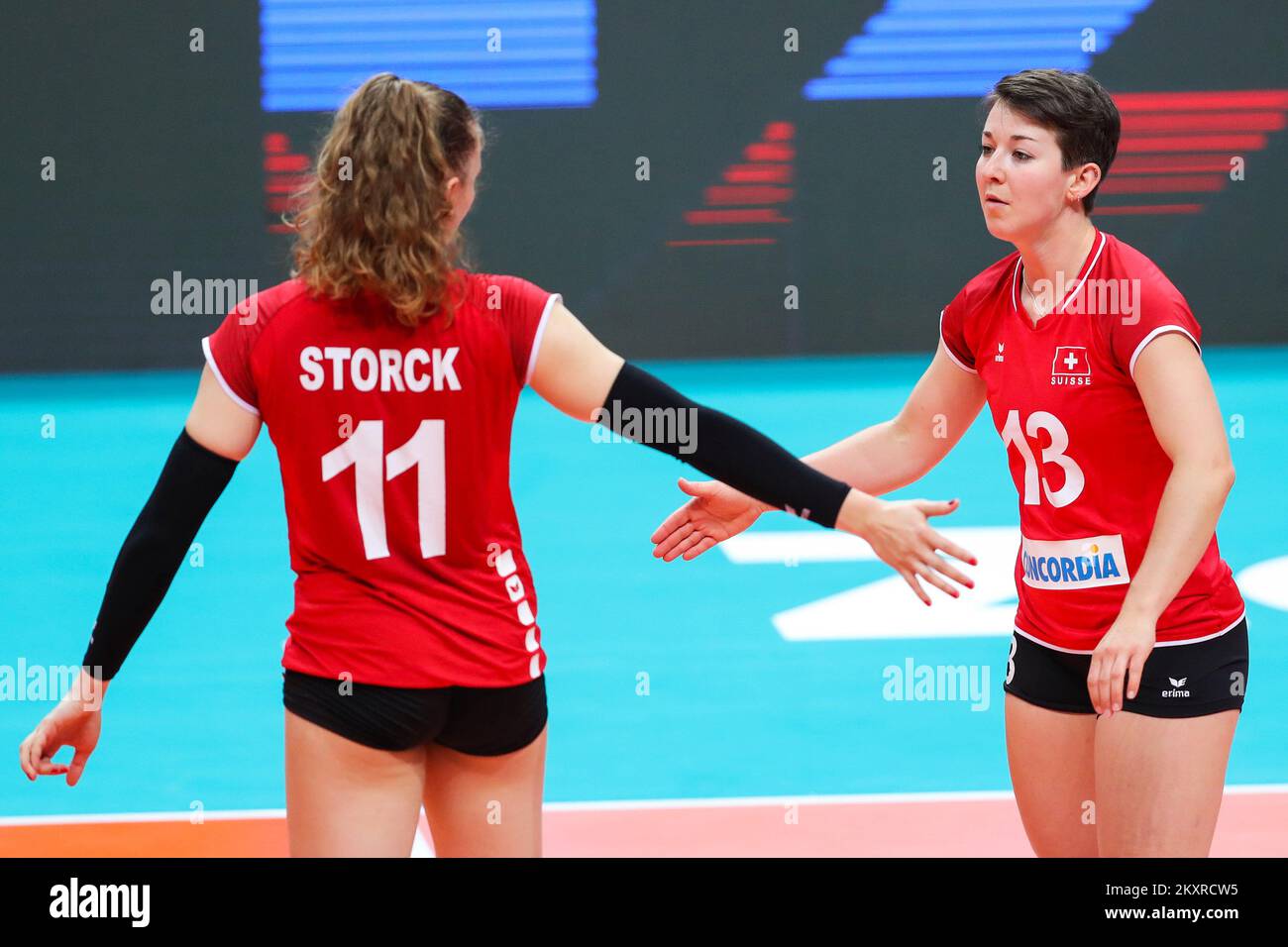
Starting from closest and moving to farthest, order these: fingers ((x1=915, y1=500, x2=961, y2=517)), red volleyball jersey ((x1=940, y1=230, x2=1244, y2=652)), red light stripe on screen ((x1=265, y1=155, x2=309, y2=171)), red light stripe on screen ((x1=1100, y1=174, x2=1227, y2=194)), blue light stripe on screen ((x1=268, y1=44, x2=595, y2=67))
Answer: fingers ((x1=915, y1=500, x2=961, y2=517)), red volleyball jersey ((x1=940, y1=230, x2=1244, y2=652)), blue light stripe on screen ((x1=268, y1=44, x2=595, y2=67)), red light stripe on screen ((x1=265, y1=155, x2=309, y2=171)), red light stripe on screen ((x1=1100, y1=174, x2=1227, y2=194))

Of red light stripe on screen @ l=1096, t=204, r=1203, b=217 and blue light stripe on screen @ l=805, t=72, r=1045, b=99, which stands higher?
blue light stripe on screen @ l=805, t=72, r=1045, b=99

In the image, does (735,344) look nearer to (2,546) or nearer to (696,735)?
(2,546)

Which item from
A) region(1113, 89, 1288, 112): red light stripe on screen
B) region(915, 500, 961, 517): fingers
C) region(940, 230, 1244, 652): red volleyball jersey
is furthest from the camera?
region(1113, 89, 1288, 112): red light stripe on screen

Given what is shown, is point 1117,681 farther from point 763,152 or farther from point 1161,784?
point 763,152

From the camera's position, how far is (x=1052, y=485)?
3197mm

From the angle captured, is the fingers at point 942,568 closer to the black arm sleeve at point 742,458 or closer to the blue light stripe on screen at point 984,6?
the black arm sleeve at point 742,458

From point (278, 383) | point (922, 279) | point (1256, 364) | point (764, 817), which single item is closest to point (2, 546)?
point (764, 817)

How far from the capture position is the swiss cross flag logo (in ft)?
10.2

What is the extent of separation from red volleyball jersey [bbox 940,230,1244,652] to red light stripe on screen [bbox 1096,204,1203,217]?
11.7 meters

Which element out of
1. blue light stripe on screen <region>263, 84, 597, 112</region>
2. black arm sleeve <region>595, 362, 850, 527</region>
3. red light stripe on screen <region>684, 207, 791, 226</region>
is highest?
blue light stripe on screen <region>263, 84, 597, 112</region>

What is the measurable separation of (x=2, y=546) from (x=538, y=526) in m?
2.96

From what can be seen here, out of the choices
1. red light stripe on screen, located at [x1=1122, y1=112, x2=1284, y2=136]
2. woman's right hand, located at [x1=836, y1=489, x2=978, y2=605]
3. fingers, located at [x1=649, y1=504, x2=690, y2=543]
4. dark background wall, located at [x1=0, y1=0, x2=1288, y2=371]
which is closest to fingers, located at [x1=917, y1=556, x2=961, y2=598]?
woman's right hand, located at [x1=836, y1=489, x2=978, y2=605]

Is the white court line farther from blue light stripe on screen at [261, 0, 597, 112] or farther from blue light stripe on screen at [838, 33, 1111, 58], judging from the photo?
blue light stripe on screen at [838, 33, 1111, 58]

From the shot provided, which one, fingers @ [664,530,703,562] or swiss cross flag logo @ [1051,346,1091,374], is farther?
fingers @ [664,530,703,562]
